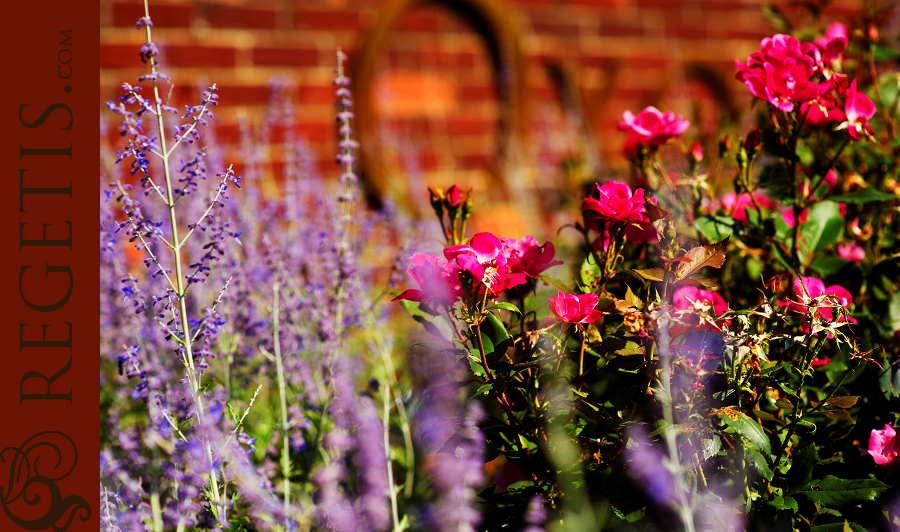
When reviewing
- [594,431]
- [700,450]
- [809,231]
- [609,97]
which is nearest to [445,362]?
[594,431]

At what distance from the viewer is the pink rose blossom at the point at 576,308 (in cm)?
88

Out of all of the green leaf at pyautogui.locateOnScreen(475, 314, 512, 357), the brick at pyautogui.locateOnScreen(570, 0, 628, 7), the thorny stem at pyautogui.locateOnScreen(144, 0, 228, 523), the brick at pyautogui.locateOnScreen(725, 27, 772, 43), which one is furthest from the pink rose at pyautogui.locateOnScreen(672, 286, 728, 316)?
the brick at pyautogui.locateOnScreen(725, 27, 772, 43)

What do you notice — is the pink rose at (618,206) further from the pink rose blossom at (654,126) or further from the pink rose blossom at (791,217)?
the pink rose blossom at (791,217)

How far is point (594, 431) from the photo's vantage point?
954 mm

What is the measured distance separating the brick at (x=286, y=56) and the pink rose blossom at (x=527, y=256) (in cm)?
233

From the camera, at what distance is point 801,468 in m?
0.91

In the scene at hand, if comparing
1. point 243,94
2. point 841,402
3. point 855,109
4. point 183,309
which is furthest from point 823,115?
point 243,94

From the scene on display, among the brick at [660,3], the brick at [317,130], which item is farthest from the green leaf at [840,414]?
the brick at [660,3]

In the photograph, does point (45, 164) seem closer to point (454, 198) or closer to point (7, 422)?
point (7, 422)

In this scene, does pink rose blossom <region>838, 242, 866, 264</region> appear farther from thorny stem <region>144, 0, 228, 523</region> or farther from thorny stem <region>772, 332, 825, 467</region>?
thorny stem <region>144, 0, 228, 523</region>

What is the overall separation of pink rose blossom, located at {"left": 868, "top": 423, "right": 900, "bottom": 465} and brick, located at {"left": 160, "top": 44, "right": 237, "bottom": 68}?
2741mm

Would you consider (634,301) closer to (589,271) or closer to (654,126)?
(589,271)

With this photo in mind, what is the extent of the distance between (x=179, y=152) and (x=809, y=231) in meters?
1.78

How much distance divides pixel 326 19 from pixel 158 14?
2.38 ft
